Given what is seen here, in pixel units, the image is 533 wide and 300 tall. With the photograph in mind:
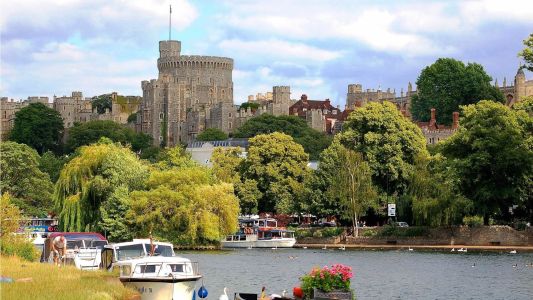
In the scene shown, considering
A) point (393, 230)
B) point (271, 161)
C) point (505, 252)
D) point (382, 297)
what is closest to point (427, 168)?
point (393, 230)

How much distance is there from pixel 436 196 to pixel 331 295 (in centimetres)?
5176

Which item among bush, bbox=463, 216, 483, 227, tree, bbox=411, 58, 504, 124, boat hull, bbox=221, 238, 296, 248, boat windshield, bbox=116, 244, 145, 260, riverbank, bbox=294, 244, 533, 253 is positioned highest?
tree, bbox=411, 58, 504, 124

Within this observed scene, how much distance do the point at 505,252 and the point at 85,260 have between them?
119 ft

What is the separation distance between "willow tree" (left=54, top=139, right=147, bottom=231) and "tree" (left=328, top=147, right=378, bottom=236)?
1809cm

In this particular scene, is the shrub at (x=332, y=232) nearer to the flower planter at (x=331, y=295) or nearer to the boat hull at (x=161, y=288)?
the boat hull at (x=161, y=288)

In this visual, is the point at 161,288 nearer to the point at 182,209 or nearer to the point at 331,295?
the point at 331,295

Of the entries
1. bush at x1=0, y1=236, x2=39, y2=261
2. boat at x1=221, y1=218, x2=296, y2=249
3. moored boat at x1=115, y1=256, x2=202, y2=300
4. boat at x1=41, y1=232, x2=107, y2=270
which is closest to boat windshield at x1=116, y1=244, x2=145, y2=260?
boat at x1=41, y1=232, x2=107, y2=270

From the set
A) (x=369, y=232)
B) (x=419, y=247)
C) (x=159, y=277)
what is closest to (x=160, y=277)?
(x=159, y=277)

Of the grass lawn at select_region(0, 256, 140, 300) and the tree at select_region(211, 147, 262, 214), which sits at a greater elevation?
the tree at select_region(211, 147, 262, 214)

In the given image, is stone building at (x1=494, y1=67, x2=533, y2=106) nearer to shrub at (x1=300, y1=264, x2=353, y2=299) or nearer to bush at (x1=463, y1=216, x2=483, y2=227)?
bush at (x1=463, y1=216, x2=483, y2=227)

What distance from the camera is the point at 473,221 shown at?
8831 cm

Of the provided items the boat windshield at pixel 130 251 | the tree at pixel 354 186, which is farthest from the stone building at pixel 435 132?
the boat windshield at pixel 130 251

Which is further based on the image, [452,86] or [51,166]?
[452,86]

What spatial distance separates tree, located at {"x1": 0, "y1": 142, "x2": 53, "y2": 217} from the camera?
112m
